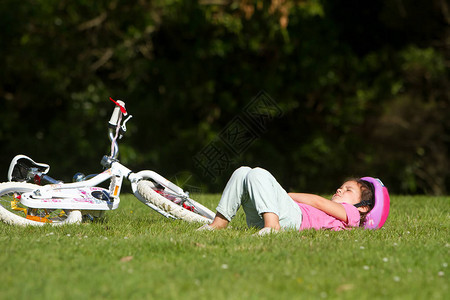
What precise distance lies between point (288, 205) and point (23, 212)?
2.50 m

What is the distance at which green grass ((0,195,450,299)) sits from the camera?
316 centimetres

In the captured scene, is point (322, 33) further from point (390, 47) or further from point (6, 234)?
point (6, 234)

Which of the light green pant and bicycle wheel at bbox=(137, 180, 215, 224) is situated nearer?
the light green pant

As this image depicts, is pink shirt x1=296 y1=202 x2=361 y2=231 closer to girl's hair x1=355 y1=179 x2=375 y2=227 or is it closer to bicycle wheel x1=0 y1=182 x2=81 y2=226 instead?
girl's hair x1=355 y1=179 x2=375 y2=227

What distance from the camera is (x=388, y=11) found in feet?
47.2

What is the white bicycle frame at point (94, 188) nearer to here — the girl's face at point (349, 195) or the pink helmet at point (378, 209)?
the girl's face at point (349, 195)

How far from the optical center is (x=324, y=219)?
520cm

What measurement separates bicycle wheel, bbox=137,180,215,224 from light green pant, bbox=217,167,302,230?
58 cm

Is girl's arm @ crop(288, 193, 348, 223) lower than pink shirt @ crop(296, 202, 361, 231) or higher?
higher

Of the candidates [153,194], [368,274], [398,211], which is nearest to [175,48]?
[398,211]

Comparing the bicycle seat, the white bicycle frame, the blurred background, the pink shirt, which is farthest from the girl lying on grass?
the blurred background

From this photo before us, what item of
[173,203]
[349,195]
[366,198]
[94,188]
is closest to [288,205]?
[349,195]

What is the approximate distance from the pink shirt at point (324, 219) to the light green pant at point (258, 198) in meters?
A: 0.10

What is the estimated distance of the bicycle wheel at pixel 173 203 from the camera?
5.35 metres
